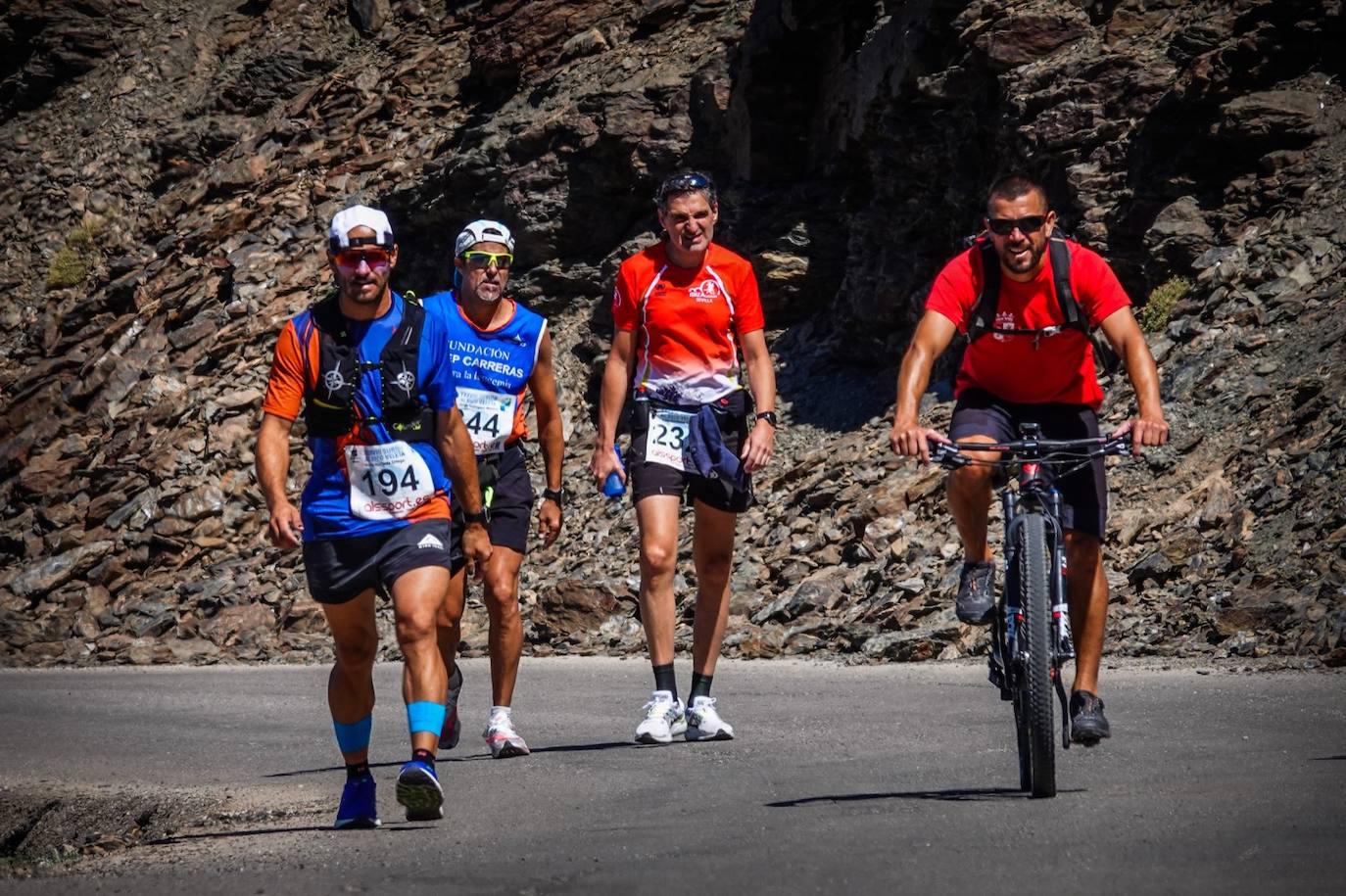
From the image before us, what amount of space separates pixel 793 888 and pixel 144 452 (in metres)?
25.3

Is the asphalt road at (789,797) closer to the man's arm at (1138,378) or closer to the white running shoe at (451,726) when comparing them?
the white running shoe at (451,726)

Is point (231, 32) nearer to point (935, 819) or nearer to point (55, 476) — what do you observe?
point (55, 476)

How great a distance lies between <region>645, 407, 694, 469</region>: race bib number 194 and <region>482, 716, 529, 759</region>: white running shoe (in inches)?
57.6

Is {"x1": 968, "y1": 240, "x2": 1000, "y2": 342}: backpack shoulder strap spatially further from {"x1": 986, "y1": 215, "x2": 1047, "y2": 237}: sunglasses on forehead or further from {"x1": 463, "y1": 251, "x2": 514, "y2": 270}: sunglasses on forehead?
{"x1": 463, "y1": 251, "x2": 514, "y2": 270}: sunglasses on forehead

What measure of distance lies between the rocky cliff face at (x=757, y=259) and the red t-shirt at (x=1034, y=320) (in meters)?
4.64

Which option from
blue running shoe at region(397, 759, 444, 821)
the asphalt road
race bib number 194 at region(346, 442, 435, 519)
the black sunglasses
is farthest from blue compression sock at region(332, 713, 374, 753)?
the black sunglasses

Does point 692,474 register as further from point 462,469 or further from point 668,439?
point 462,469

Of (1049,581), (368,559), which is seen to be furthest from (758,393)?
(368,559)

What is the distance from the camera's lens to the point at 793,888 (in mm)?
4613

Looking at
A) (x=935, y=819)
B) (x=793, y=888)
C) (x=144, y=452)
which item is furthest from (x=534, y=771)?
(x=144, y=452)

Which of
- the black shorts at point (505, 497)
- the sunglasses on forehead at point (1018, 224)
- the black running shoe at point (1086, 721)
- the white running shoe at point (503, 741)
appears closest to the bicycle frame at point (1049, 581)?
the black running shoe at point (1086, 721)

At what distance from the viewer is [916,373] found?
6562mm

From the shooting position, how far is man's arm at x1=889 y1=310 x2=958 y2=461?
6.25 metres

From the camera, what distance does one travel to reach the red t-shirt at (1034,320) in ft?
22.1
